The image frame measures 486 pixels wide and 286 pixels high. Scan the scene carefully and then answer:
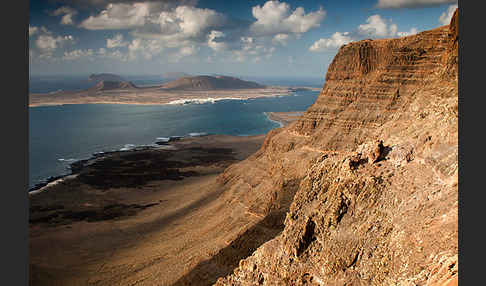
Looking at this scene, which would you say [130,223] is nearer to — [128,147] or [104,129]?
[128,147]

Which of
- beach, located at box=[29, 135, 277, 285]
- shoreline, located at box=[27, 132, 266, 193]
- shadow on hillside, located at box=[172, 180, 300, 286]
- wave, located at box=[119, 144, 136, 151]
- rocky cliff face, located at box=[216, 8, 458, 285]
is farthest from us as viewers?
wave, located at box=[119, 144, 136, 151]

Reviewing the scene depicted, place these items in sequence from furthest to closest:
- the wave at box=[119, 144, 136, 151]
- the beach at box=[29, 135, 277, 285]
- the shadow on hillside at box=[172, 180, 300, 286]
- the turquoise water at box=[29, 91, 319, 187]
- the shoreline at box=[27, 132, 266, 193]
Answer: the wave at box=[119, 144, 136, 151] → the turquoise water at box=[29, 91, 319, 187] → the shoreline at box=[27, 132, 266, 193] → the beach at box=[29, 135, 277, 285] → the shadow on hillside at box=[172, 180, 300, 286]

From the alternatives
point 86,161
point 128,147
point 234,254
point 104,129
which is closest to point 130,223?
point 234,254

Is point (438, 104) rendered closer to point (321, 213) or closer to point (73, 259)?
point (321, 213)

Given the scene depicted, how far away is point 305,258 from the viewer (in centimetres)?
1653

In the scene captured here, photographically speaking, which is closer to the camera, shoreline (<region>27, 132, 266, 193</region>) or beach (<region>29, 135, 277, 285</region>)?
beach (<region>29, 135, 277, 285</region>)

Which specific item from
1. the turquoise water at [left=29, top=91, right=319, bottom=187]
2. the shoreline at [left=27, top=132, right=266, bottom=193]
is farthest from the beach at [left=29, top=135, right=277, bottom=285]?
the turquoise water at [left=29, top=91, right=319, bottom=187]

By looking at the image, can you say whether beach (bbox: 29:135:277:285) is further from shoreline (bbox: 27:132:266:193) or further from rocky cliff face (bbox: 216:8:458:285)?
rocky cliff face (bbox: 216:8:458:285)

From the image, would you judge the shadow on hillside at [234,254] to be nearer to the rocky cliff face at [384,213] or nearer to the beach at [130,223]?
the beach at [130,223]

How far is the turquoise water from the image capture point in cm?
10038

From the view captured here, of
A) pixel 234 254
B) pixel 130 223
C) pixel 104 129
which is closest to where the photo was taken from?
pixel 234 254

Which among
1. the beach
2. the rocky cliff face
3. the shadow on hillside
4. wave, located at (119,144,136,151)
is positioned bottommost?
the beach

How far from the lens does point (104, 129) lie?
5664 inches

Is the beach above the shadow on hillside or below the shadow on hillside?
below
